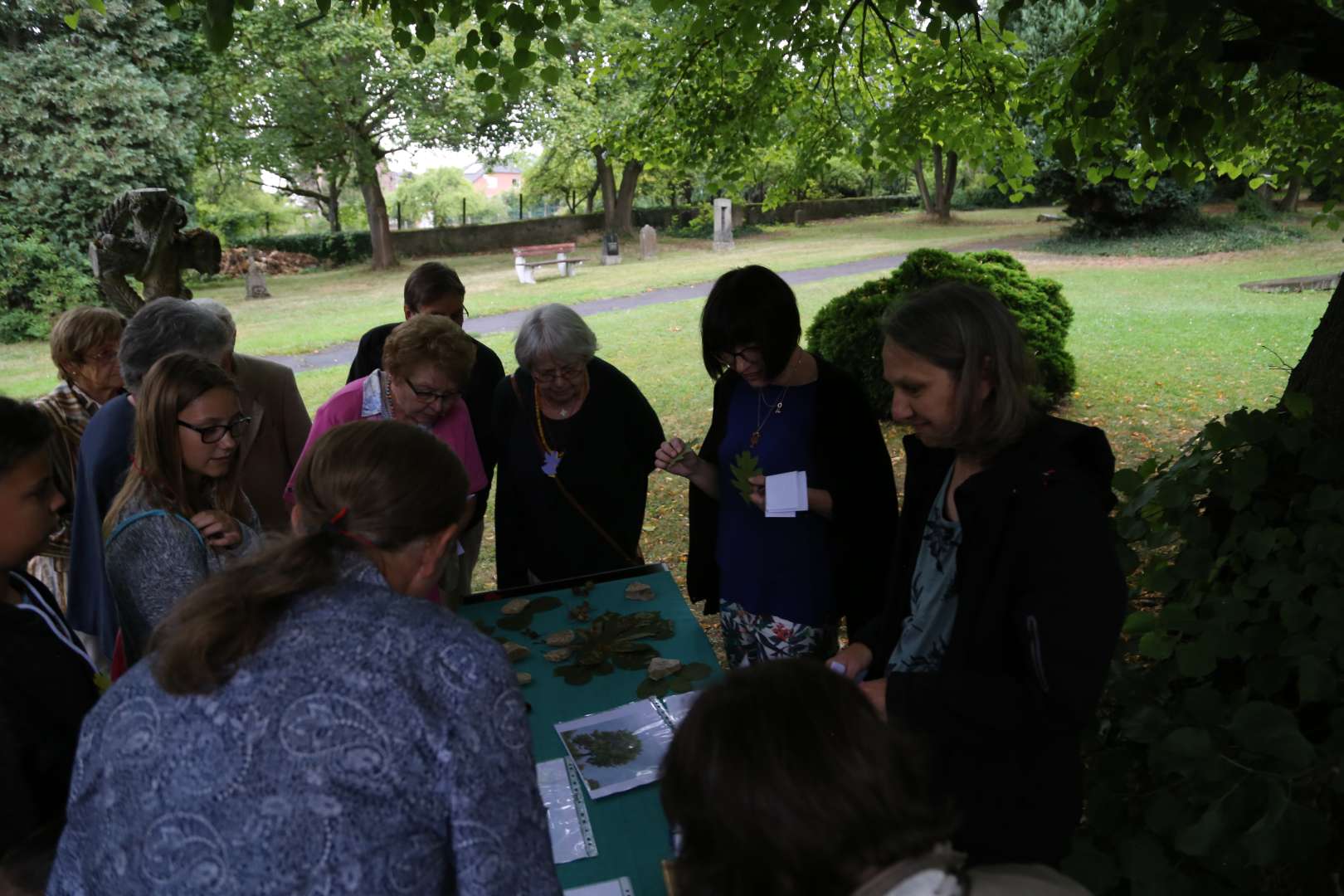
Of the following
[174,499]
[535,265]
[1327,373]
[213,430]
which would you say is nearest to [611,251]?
[535,265]

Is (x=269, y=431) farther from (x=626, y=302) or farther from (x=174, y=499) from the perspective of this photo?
(x=626, y=302)

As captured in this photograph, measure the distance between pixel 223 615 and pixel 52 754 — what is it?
678mm

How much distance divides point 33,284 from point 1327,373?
2048 centimetres

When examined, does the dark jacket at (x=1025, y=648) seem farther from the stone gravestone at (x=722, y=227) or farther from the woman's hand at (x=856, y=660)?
the stone gravestone at (x=722, y=227)

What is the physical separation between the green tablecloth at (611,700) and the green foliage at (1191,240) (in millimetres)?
20780

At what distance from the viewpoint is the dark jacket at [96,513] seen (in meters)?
2.33

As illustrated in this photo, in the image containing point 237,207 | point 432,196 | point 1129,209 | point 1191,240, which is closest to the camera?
point 1191,240

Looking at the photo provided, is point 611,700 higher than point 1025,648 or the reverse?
the reverse

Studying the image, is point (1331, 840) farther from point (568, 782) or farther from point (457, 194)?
point (457, 194)

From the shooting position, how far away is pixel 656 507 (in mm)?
7137

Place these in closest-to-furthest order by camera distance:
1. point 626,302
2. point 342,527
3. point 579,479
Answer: point 342,527 → point 579,479 → point 626,302

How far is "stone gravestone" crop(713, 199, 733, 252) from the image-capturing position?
88.4ft

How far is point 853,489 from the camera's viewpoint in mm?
2699

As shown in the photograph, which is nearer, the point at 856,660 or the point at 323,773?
the point at 323,773
